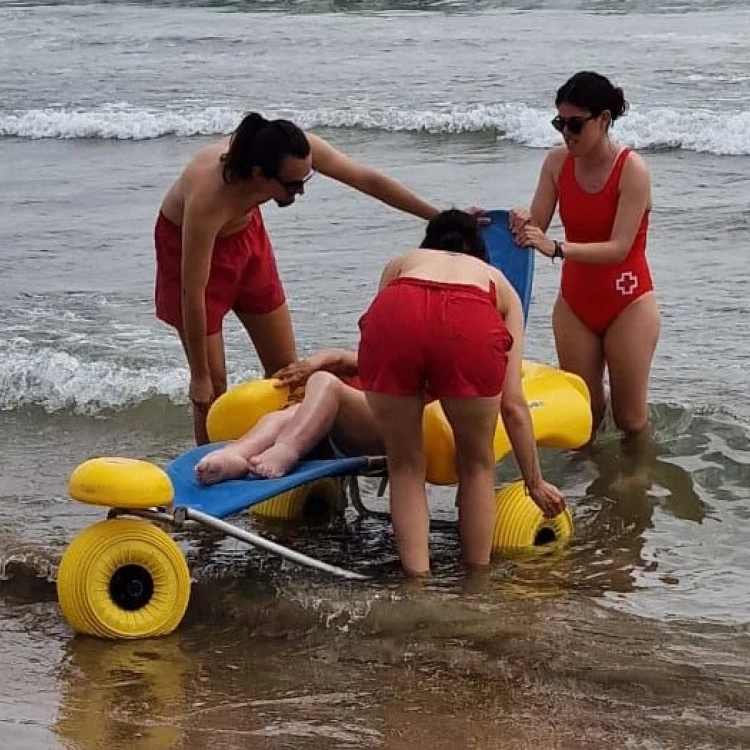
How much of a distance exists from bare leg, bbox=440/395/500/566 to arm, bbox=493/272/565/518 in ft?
0.22

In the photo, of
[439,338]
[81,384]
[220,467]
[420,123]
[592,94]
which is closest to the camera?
[439,338]

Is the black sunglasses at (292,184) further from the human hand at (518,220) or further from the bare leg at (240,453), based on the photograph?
the human hand at (518,220)

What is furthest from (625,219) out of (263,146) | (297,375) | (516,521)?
(263,146)

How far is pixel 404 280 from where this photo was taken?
4.76 metres

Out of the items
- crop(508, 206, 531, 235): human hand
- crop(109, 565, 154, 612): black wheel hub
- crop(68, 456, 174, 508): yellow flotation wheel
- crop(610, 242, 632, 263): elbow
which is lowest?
crop(109, 565, 154, 612): black wheel hub

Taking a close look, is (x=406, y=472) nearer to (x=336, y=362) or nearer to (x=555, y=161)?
(x=336, y=362)

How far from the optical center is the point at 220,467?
16.7 feet

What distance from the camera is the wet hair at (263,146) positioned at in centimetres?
501

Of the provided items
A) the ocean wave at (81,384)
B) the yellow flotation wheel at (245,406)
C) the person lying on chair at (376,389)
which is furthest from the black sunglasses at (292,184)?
the ocean wave at (81,384)

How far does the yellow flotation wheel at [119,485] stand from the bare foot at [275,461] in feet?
1.76

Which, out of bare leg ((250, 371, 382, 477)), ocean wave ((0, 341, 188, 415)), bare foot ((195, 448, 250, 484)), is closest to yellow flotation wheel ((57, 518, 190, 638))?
bare foot ((195, 448, 250, 484))

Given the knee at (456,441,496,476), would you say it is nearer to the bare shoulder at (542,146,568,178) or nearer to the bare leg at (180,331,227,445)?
the bare leg at (180,331,227,445)

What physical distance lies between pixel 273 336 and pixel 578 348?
4.16 ft

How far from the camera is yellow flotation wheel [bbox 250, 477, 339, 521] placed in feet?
19.4
